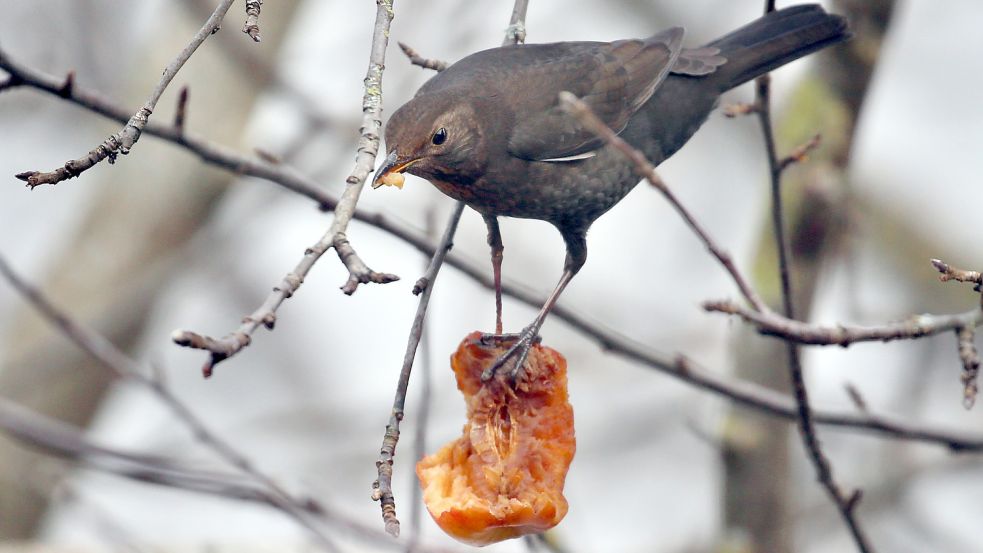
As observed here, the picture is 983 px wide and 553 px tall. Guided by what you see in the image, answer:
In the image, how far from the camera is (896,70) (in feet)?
32.2

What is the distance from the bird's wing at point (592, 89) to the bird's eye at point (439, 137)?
10.7 inches

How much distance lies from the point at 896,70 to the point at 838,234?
20.3ft

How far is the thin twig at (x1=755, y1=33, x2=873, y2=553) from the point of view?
2730mm

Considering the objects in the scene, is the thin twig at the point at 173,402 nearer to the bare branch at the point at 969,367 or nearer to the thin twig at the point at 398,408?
the thin twig at the point at 398,408

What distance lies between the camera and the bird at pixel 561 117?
2.77 metres

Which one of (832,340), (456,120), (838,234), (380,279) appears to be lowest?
(380,279)

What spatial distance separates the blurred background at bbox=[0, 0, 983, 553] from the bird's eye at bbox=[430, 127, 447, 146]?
5.02 feet

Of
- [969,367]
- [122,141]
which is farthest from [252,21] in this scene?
[969,367]

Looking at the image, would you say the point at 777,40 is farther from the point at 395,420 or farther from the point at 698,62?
the point at 395,420

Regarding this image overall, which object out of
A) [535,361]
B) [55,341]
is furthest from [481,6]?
[535,361]

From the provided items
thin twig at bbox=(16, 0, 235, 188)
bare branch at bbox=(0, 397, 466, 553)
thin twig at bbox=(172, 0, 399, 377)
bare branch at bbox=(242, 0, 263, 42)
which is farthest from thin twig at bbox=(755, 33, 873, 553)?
thin twig at bbox=(16, 0, 235, 188)

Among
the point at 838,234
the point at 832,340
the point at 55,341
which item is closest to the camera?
the point at 832,340

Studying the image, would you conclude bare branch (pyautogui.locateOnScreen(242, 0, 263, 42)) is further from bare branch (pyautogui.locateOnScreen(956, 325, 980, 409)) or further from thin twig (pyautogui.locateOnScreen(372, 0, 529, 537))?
bare branch (pyautogui.locateOnScreen(956, 325, 980, 409))

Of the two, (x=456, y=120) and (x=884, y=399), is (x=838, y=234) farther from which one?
(x=884, y=399)
